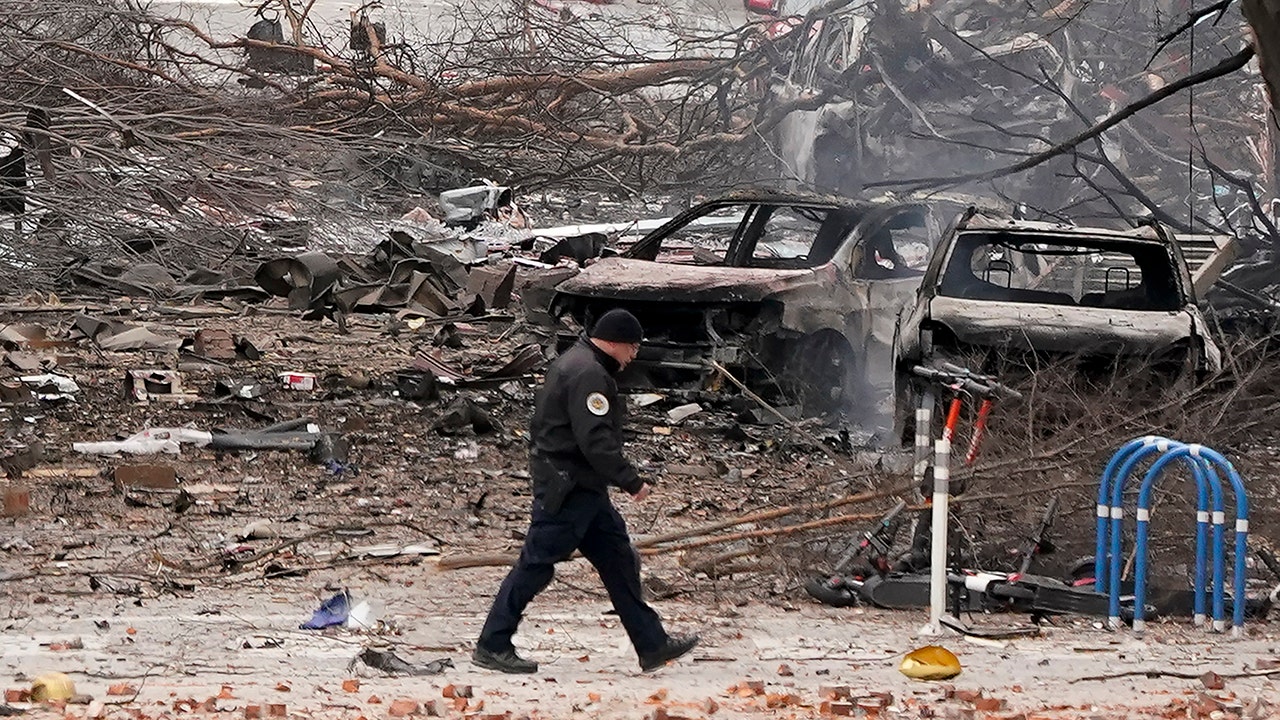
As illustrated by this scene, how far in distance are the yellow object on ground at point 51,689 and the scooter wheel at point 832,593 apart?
3.25 metres

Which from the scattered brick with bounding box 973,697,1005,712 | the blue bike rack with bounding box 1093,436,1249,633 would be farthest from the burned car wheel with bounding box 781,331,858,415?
the scattered brick with bounding box 973,697,1005,712

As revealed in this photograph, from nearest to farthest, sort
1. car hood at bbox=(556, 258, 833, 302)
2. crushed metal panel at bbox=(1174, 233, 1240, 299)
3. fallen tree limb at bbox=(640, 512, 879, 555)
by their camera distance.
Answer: fallen tree limb at bbox=(640, 512, 879, 555) < crushed metal panel at bbox=(1174, 233, 1240, 299) < car hood at bbox=(556, 258, 833, 302)

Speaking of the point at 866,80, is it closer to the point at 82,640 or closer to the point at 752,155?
the point at 752,155

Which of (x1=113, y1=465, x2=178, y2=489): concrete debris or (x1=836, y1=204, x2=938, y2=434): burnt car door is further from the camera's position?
(x1=836, y1=204, x2=938, y2=434): burnt car door

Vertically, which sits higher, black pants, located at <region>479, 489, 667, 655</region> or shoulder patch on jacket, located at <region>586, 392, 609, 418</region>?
shoulder patch on jacket, located at <region>586, 392, 609, 418</region>

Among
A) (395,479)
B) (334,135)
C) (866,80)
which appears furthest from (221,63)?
(395,479)

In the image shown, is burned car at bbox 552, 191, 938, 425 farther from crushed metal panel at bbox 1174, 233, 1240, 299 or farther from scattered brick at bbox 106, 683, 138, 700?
scattered brick at bbox 106, 683, 138, 700

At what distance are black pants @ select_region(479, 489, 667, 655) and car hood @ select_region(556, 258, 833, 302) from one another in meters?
5.07

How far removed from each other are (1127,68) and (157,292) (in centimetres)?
1377

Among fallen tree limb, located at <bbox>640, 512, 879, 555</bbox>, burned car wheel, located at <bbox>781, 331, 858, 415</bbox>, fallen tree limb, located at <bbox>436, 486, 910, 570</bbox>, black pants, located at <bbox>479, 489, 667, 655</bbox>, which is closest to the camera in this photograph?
black pants, located at <bbox>479, 489, 667, 655</bbox>

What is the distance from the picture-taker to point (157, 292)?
1725 cm

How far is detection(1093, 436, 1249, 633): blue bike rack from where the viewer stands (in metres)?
6.65

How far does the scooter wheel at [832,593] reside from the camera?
7453 millimetres

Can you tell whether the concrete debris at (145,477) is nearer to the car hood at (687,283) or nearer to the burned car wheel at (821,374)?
the car hood at (687,283)
